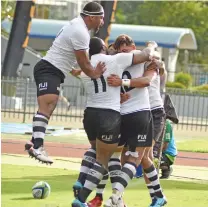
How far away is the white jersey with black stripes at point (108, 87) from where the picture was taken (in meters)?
10.7

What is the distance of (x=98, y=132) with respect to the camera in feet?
35.0

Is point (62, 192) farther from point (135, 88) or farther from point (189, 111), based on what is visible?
point (189, 111)

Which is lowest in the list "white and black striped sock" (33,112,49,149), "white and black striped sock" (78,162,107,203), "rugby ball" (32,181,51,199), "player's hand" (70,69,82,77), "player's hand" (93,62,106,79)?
"rugby ball" (32,181,51,199)

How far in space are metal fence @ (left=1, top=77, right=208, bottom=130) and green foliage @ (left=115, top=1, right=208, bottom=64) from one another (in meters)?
33.8

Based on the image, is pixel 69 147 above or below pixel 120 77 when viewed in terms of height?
below

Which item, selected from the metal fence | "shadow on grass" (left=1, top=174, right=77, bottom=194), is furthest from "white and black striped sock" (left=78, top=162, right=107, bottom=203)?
the metal fence

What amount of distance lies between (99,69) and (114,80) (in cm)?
22

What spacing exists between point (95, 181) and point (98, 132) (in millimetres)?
570

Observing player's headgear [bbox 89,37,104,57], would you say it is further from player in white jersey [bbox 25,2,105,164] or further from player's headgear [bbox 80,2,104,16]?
player's headgear [bbox 80,2,104,16]

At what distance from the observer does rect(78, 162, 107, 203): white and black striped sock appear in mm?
10602

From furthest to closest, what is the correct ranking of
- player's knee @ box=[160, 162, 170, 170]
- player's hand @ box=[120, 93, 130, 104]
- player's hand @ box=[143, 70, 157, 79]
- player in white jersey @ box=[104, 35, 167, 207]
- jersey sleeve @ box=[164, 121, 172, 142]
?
jersey sleeve @ box=[164, 121, 172, 142]
player's knee @ box=[160, 162, 170, 170]
player's hand @ box=[143, 70, 157, 79]
player's hand @ box=[120, 93, 130, 104]
player in white jersey @ box=[104, 35, 167, 207]

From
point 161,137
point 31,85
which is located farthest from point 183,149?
point 31,85

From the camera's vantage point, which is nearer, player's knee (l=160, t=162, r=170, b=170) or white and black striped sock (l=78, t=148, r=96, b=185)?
white and black striped sock (l=78, t=148, r=96, b=185)

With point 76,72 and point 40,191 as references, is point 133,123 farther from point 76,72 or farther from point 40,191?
point 40,191
